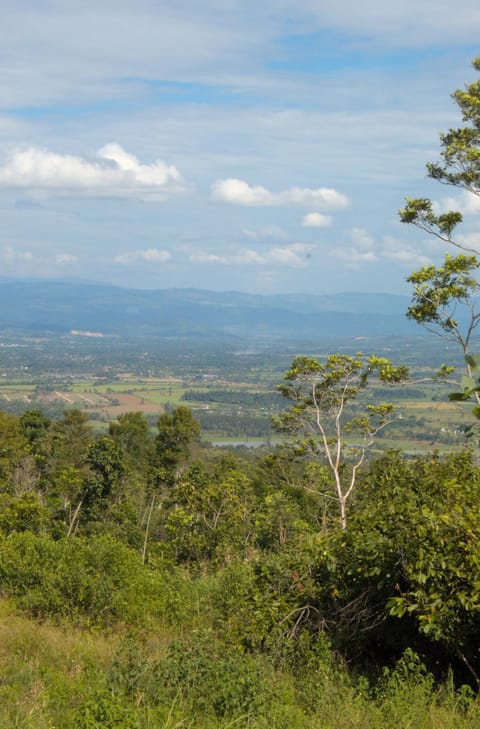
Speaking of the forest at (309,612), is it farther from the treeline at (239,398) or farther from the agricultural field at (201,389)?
the treeline at (239,398)

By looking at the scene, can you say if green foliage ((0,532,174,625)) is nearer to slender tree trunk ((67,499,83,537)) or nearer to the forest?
the forest

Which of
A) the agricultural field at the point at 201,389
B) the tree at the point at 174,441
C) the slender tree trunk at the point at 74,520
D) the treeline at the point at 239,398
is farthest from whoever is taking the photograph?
the treeline at the point at 239,398

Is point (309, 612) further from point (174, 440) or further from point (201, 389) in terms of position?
point (201, 389)

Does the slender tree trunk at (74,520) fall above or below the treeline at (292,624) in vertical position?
below

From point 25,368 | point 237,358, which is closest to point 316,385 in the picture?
point 25,368

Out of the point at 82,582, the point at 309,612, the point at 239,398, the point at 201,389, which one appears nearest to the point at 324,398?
the point at 82,582

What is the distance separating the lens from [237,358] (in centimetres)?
18138

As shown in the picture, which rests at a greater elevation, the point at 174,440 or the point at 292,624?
the point at 292,624

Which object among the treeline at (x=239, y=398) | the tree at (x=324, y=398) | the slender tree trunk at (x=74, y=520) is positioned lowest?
the treeline at (x=239, y=398)

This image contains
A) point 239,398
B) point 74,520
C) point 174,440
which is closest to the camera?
point 74,520

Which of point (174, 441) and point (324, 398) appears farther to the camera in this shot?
point (174, 441)

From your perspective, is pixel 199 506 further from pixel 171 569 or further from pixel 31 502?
pixel 31 502

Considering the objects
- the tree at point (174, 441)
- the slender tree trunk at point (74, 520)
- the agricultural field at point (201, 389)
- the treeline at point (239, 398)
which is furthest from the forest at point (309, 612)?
the treeline at point (239, 398)

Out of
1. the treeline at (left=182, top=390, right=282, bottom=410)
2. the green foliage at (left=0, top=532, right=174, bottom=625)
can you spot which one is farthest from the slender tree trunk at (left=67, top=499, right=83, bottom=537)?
the treeline at (left=182, top=390, right=282, bottom=410)
